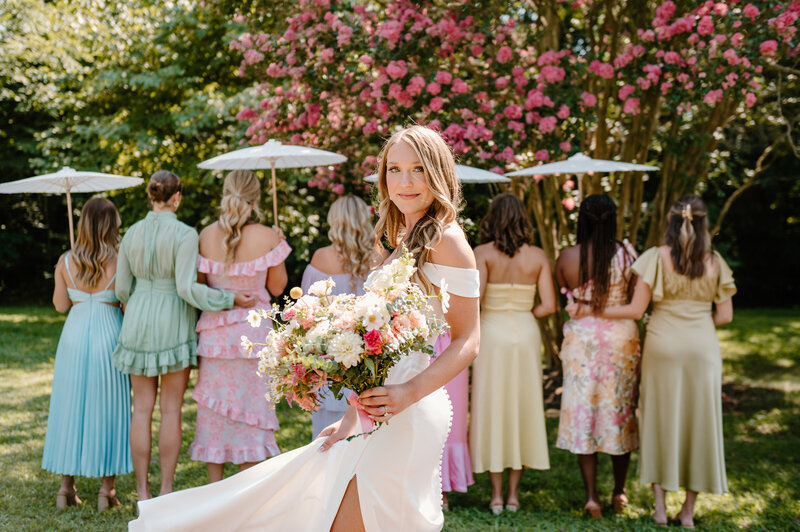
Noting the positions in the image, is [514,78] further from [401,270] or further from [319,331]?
[319,331]

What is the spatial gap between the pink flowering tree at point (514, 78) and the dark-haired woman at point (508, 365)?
1.71 metres

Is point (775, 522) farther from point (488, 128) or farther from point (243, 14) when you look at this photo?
point (243, 14)

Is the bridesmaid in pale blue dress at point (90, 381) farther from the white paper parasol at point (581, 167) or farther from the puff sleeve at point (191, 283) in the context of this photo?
the white paper parasol at point (581, 167)

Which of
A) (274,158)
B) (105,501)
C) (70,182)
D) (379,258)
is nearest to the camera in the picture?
(379,258)

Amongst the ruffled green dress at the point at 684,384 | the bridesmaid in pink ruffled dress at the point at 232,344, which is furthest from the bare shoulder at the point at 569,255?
the bridesmaid in pink ruffled dress at the point at 232,344

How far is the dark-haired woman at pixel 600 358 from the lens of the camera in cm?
513

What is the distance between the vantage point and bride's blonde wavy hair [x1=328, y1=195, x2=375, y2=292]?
16.8 feet

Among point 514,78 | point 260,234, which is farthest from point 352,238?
point 514,78

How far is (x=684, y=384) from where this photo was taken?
4.96 meters

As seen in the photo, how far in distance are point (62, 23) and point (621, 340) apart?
44.2 feet

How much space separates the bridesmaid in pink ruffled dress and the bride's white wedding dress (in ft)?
7.17

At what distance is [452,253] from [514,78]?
4.95m

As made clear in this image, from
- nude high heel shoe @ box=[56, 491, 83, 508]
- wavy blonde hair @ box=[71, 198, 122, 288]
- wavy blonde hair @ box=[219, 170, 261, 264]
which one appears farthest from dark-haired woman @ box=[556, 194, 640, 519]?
nude high heel shoe @ box=[56, 491, 83, 508]

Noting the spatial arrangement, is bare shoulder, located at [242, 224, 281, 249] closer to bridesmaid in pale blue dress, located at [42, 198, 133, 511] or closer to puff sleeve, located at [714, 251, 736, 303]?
bridesmaid in pale blue dress, located at [42, 198, 133, 511]
